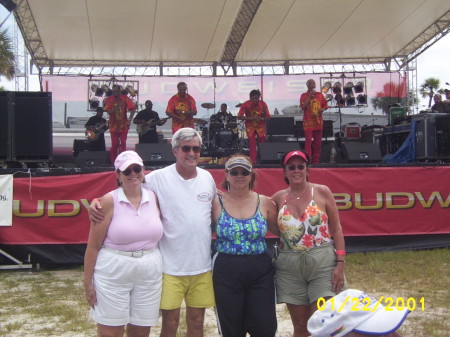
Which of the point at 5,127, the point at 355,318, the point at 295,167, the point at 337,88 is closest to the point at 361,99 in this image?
the point at 337,88

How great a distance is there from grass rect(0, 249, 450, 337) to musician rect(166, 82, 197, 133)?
11.4 ft

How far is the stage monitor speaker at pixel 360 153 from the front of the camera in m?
8.12

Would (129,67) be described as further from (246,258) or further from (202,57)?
(246,258)

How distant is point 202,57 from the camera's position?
13867 millimetres

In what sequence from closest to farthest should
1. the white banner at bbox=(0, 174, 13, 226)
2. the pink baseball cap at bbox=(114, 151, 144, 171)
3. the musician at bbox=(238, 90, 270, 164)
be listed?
the pink baseball cap at bbox=(114, 151, 144, 171) → the white banner at bbox=(0, 174, 13, 226) → the musician at bbox=(238, 90, 270, 164)

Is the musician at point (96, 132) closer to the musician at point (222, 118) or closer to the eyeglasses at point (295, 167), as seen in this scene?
the musician at point (222, 118)

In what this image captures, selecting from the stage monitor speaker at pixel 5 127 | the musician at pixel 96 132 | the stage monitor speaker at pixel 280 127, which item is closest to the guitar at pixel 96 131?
the musician at pixel 96 132

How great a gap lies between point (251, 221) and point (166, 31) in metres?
9.60

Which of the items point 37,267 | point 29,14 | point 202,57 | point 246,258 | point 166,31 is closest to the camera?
point 246,258

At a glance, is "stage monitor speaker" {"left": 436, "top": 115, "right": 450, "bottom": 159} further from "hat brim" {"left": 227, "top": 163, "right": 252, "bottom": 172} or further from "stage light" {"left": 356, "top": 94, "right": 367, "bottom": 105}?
"hat brim" {"left": 227, "top": 163, "right": 252, "bottom": 172}

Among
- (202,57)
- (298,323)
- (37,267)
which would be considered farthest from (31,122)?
(202,57)

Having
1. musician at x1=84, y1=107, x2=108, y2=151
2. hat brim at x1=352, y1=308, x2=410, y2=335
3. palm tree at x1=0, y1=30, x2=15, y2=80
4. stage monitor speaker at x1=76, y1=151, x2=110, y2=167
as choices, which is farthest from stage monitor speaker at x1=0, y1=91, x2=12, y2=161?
palm tree at x1=0, y1=30, x2=15, y2=80

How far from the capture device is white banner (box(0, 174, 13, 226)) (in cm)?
636

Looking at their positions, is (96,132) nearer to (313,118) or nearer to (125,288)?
(313,118)
